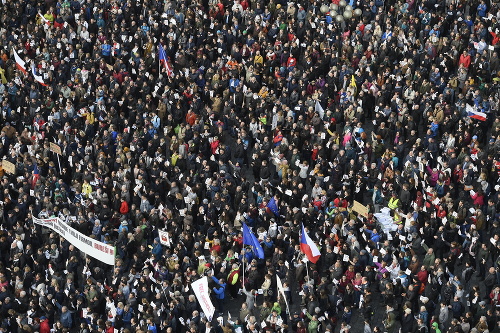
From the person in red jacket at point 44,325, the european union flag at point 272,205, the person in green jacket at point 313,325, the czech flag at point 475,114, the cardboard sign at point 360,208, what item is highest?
the czech flag at point 475,114

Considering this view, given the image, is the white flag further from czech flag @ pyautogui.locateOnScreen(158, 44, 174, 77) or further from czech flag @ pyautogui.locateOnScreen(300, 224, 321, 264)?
czech flag @ pyautogui.locateOnScreen(300, 224, 321, 264)

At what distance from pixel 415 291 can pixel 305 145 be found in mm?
8151

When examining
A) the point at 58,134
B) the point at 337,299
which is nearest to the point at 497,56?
the point at 337,299

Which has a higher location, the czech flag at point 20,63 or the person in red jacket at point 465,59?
the person in red jacket at point 465,59

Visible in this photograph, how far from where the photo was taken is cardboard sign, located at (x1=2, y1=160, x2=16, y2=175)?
35.0 metres

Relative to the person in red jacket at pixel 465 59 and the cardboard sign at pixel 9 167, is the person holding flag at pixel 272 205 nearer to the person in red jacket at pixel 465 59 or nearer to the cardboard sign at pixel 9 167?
the cardboard sign at pixel 9 167

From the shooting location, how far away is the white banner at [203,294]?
2858 cm

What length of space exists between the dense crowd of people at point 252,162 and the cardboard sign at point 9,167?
5 centimetres

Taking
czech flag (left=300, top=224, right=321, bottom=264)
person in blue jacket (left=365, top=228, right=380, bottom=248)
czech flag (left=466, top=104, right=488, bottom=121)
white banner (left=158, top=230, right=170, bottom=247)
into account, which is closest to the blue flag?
czech flag (left=300, top=224, right=321, bottom=264)

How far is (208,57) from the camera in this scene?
4088 centimetres

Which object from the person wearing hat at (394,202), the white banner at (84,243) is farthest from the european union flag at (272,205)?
the white banner at (84,243)

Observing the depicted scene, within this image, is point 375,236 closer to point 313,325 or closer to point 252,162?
point 313,325

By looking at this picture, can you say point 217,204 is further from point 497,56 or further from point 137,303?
point 497,56

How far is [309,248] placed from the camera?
30.0 m
